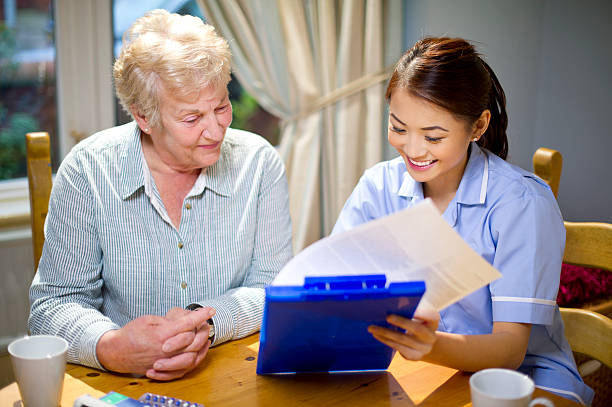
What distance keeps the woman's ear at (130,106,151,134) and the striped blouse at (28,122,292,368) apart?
4 centimetres

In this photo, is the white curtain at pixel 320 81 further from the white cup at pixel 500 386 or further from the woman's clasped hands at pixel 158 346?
the white cup at pixel 500 386

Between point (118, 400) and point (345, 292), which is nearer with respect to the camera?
point (345, 292)

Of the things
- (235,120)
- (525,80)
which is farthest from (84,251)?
(525,80)

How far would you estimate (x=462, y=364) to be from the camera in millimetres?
1172

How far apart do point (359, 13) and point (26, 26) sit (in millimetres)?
1218

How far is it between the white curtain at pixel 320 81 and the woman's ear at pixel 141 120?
1.02m

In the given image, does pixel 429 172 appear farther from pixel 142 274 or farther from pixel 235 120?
pixel 235 120

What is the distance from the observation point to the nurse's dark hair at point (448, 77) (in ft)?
4.43

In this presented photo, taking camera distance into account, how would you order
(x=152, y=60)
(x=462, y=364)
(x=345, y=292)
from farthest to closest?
(x=152, y=60)
(x=462, y=364)
(x=345, y=292)

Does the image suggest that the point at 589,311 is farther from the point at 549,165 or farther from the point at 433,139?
the point at 433,139

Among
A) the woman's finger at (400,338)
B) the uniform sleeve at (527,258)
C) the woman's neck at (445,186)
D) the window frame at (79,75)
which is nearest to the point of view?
the woman's finger at (400,338)

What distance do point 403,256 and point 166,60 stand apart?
708 mm

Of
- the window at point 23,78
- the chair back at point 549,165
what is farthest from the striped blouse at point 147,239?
the window at point 23,78

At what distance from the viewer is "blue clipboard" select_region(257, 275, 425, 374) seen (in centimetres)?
93
